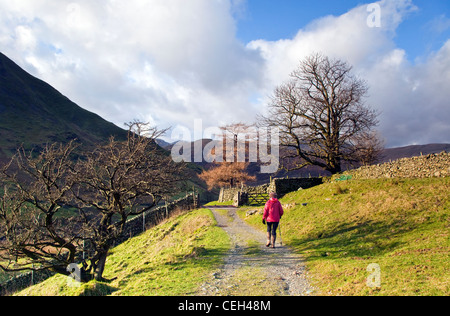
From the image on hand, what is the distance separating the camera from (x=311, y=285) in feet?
23.9

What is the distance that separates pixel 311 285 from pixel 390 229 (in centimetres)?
637

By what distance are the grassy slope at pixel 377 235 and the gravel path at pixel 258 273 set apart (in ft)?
1.80

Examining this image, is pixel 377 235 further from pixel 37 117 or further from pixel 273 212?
pixel 37 117

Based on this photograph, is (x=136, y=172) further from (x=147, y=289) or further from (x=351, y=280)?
(x=351, y=280)

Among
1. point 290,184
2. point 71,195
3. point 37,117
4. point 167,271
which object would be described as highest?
point 37,117

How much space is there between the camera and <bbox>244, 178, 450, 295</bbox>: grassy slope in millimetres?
6582

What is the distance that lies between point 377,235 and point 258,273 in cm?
595

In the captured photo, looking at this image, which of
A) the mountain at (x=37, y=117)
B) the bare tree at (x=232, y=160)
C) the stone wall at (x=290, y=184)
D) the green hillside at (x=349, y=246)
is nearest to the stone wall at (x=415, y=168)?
the green hillside at (x=349, y=246)

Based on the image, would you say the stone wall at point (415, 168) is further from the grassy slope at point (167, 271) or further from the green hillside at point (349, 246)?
the grassy slope at point (167, 271)

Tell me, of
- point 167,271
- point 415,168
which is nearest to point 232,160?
point 415,168

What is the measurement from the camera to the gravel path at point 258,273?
22.7 ft

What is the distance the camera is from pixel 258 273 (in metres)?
8.47

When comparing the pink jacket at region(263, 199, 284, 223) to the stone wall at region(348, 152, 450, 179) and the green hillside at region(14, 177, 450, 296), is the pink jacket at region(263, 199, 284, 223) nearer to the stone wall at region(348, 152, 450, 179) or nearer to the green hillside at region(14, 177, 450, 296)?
the green hillside at region(14, 177, 450, 296)
